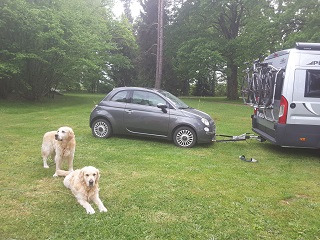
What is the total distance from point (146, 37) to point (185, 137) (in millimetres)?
28359

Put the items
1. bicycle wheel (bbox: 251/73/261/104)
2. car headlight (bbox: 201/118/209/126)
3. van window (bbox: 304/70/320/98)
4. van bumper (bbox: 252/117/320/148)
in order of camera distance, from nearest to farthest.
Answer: van window (bbox: 304/70/320/98) < van bumper (bbox: 252/117/320/148) < bicycle wheel (bbox: 251/73/261/104) < car headlight (bbox: 201/118/209/126)

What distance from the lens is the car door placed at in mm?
8192

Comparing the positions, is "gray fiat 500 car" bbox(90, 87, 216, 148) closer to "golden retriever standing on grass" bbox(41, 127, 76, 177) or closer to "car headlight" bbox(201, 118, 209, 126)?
"car headlight" bbox(201, 118, 209, 126)

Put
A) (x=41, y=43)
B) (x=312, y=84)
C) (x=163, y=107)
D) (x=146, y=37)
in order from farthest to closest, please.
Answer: (x=146, y=37) → (x=41, y=43) → (x=163, y=107) → (x=312, y=84)

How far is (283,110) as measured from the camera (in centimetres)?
665

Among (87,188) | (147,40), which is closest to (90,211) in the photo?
(87,188)

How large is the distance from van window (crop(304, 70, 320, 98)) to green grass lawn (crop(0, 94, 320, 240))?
1.67 m

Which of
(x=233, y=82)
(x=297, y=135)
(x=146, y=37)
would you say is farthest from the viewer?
(x=146, y=37)

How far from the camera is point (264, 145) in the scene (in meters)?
8.83

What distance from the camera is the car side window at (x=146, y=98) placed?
8383 millimetres

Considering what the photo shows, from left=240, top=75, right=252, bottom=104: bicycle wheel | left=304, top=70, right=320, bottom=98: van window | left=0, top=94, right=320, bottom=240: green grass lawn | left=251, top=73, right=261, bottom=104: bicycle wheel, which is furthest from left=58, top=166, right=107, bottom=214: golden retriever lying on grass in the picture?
left=240, top=75, right=252, bottom=104: bicycle wheel

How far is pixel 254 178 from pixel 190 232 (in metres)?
2.62

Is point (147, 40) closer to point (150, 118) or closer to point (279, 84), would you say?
point (150, 118)

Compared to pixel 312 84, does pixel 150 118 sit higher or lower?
lower
